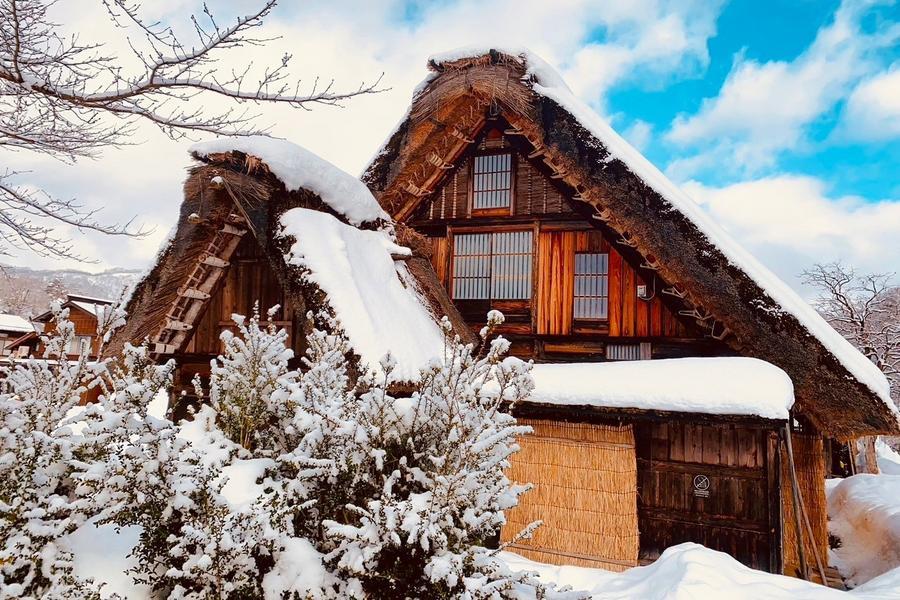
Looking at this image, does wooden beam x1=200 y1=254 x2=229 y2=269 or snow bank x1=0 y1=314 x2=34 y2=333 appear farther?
snow bank x1=0 y1=314 x2=34 y2=333

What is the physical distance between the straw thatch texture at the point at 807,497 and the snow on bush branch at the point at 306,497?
4750 mm

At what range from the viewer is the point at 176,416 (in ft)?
29.7

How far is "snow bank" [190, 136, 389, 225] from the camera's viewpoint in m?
6.96

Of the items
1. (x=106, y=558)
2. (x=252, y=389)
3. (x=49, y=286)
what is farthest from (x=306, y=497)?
(x=49, y=286)

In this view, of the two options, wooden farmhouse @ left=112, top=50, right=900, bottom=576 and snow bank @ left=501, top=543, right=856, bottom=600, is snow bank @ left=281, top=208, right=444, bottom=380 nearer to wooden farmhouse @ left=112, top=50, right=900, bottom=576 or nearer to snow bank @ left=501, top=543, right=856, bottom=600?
wooden farmhouse @ left=112, top=50, right=900, bottom=576

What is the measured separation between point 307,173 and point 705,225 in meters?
5.10

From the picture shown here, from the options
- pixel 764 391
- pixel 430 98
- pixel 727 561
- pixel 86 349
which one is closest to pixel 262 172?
pixel 430 98

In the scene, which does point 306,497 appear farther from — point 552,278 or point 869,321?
point 869,321

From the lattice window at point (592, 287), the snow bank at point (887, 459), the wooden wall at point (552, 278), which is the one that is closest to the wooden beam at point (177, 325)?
the wooden wall at point (552, 278)

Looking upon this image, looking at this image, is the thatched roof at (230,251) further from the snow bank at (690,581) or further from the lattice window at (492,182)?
the snow bank at (690,581)

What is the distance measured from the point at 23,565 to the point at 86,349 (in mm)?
1336

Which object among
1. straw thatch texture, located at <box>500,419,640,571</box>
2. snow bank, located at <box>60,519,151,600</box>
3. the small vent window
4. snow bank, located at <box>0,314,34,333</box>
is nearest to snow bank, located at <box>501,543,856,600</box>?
straw thatch texture, located at <box>500,419,640,571</box>

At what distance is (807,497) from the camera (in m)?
6.59

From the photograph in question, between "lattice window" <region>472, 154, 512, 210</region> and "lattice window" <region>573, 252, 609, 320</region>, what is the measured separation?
1.50m
